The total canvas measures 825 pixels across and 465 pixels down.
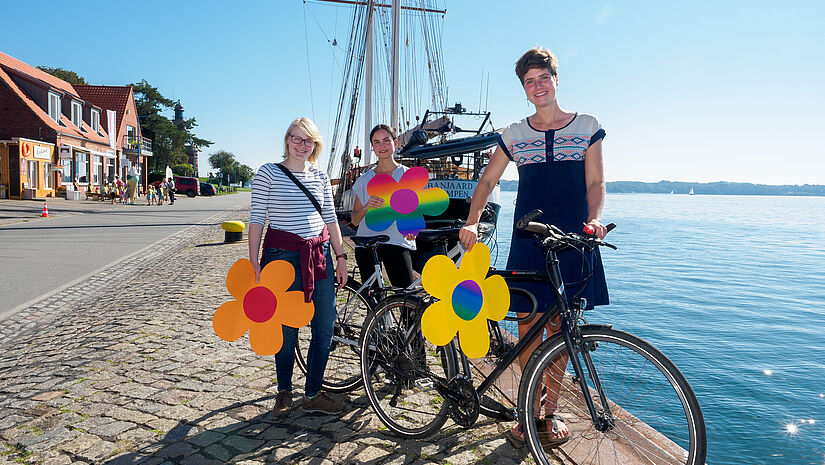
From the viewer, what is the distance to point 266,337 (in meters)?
3.11

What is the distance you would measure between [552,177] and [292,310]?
1.65m

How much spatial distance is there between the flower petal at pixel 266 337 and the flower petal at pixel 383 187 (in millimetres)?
1147

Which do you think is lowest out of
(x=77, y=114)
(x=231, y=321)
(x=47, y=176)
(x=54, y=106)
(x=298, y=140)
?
(x=231, y=321)

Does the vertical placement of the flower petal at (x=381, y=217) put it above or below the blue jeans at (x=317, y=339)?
above

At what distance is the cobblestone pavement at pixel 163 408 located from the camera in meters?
3.04

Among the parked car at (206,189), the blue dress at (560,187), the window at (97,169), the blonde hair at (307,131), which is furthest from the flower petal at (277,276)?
the parked car at (206,189)

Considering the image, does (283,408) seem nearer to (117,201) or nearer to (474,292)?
(474,292)

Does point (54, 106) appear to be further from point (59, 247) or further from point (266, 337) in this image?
point (266, 337)

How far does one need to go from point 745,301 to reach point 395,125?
39.1 feet

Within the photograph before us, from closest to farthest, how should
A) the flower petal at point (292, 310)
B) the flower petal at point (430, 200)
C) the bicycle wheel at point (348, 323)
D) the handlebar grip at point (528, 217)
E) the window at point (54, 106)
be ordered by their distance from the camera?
the handlebar grip at point (528, 217)
the flower petal at point (292, 310)
the flower petal at point (430, 200)
the bicycle wheel at point (348, 323)
the window at point (54, 106)

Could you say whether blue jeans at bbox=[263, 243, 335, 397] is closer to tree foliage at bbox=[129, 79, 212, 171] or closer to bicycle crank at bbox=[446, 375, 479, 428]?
bicycle crank at bbox=[446, 375, 479, 428]

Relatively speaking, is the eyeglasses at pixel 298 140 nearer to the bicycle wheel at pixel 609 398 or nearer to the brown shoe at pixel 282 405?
the brown shoe at pixel 282 405

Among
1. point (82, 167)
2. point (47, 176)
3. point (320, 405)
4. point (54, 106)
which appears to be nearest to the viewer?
point (320, 405)

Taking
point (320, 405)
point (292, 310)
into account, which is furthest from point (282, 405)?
point (292, 310)
